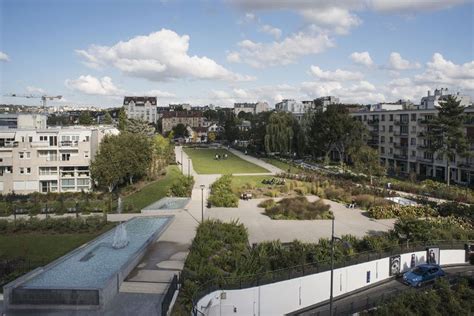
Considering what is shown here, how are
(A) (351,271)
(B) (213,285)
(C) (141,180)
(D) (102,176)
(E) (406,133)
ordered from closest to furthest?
1. (B) (213,285)
2. (A) (351,271)
3. (D) (102,176)
4. (C) (141,180)
5. (E) (406,133)

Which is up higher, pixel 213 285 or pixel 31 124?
pixel 31 124

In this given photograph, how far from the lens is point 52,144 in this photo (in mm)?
47094

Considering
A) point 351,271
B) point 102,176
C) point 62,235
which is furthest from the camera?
point 102,176

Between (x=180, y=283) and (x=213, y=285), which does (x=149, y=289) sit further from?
(x=213, y=285)

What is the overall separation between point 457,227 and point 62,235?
88.5 feet

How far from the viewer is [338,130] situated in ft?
227

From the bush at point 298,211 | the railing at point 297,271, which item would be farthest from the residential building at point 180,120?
the railing at point 297,271

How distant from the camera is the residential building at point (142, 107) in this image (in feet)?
614

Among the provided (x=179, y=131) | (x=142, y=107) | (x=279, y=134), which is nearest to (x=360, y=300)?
(x=279, y=134)

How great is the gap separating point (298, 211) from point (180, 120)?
137 metres

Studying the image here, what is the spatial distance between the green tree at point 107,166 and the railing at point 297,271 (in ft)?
85.5

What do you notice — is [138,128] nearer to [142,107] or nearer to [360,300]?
[360,300]

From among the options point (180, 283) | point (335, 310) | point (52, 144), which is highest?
point (52, 144)

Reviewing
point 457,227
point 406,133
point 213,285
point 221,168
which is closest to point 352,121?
point 406,133
